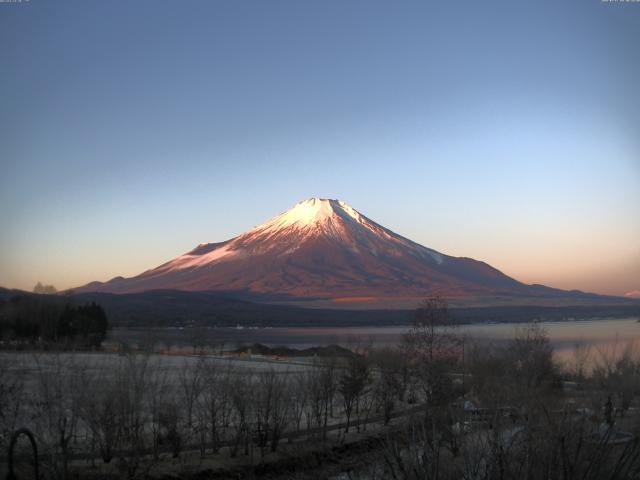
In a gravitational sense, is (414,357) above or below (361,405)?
above

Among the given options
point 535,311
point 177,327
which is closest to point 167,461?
point 177,327

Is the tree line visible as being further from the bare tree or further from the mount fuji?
the mount fuji

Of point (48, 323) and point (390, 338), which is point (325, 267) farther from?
point (48, 323)

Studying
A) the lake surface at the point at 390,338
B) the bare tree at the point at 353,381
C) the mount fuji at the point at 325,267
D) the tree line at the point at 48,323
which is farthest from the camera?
the mount fuji at the point at 325,267

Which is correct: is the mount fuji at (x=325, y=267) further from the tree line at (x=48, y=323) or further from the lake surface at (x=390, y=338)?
the tree line at (x=48, y=323)

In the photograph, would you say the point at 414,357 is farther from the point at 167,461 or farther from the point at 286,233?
the point at 286,233

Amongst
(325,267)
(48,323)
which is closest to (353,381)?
(48,323)

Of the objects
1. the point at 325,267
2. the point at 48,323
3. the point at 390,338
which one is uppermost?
the point at 325,267

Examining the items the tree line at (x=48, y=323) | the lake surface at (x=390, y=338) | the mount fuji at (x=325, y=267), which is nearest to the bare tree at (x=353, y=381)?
the lake surface at (x=390, y=338)
